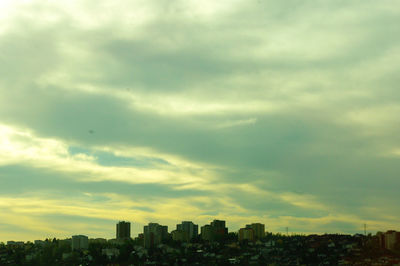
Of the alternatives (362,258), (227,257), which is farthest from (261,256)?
(362,258)

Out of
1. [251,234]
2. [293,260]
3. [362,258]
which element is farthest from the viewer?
[251,234]

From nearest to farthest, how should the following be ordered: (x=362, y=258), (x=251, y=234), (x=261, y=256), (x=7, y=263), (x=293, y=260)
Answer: (x=362, y=258) → (x=293, y=260) → (x=261, y=256) → (x=251, y=234) → (x=7, y=263)

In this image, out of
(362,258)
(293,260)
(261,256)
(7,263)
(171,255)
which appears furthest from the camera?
(7,263)

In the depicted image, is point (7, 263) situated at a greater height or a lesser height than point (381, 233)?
lesser

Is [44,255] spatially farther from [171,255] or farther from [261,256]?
[261,256]

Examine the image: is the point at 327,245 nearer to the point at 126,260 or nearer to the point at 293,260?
the point at 293,260

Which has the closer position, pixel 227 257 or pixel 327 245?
pixel 327 245

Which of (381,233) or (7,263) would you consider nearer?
(381,233)

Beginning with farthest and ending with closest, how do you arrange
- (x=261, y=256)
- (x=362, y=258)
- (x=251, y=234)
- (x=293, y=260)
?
(x=251, y=234) → (x=261, y=256) → (x=293, y=260) → (x=362, y=258)

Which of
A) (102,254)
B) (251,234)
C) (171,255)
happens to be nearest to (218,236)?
(251,234)
